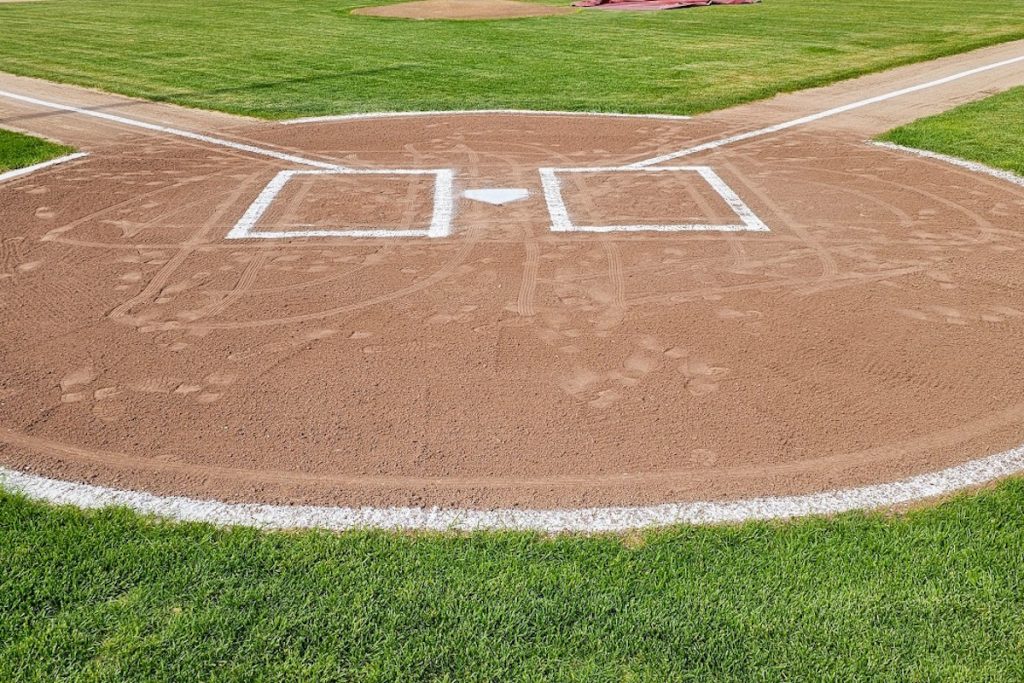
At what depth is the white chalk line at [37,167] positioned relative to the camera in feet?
30.0

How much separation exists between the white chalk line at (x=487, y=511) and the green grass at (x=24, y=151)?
21.8 ft

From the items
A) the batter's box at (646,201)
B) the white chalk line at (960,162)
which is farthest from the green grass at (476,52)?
the batter's box at (646,201)

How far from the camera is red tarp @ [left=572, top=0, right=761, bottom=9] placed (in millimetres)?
26344

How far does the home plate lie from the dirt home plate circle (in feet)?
0.15

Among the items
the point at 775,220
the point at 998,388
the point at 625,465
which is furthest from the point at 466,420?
the point at 775,220

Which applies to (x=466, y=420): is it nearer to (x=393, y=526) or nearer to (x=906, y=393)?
(x=393, y=526)

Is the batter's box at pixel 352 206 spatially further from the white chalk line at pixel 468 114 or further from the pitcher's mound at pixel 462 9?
the pitcher's mound at pixel 462 9

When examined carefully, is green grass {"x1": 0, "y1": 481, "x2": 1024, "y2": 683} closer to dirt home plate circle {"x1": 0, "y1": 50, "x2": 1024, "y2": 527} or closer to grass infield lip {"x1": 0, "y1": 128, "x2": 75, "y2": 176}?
dirt home plate circle {"x1": 0, "y1": 50, "x2": 1024, "y2": 527}

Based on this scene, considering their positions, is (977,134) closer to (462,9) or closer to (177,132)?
(177,132)

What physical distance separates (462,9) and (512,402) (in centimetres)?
2376

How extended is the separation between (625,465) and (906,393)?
67.4 inches

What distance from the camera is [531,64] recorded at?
1608cm

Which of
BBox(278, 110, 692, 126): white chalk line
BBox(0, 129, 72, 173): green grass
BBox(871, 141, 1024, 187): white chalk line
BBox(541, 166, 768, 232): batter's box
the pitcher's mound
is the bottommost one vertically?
BBox(541, 166, 768, 232): batter's box

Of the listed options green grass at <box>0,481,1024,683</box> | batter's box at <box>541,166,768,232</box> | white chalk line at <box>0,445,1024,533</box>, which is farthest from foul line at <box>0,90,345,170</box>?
green grass at <box>0,481,1024,683</box>
